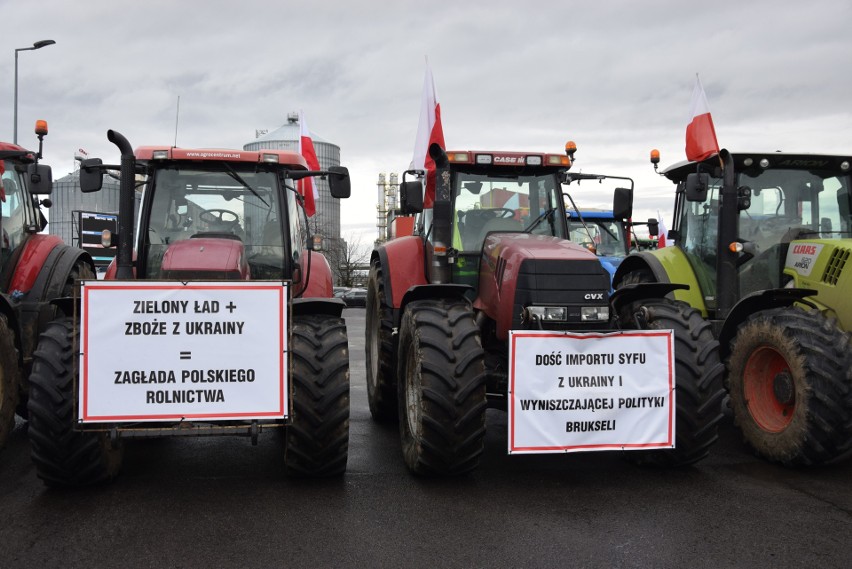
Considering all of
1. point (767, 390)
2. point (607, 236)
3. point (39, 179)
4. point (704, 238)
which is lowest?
point (767, 390)

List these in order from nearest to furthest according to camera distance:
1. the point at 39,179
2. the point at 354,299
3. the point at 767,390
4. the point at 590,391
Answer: the point at 590,391, the point at 767,390, the point at 39,179, the point at 354,299

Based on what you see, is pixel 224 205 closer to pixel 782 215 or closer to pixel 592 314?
pixel 592 314

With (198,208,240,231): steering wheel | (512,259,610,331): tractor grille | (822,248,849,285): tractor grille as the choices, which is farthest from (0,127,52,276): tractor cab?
(822,248,849,285): tractor grille

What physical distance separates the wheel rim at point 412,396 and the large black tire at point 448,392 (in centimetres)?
1

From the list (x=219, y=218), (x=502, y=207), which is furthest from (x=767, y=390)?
(x=219, y=218)

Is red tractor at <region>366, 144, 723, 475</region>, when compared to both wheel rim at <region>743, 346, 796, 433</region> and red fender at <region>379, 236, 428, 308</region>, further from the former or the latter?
wheel rim at <region>743, 346, 796, 433</region>

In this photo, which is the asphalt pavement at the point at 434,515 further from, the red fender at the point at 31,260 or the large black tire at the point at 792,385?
the red fender at the point at 31,260

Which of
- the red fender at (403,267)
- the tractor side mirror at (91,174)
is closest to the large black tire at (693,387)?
the red fender at (403,267)

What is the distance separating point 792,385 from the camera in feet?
18.8

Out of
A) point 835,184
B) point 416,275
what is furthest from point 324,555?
point 835,184

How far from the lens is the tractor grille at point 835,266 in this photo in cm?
611

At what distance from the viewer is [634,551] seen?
13.8 ft

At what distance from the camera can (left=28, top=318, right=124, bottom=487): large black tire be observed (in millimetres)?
4832

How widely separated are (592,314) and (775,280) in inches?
96.3
